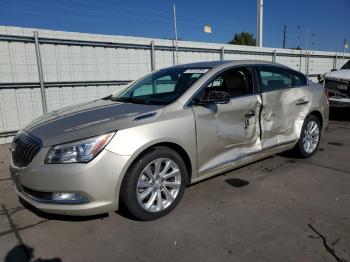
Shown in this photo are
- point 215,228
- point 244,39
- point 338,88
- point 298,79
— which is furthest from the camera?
point 244,39

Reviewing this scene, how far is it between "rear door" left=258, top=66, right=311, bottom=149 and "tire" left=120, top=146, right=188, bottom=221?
1488 millimetres

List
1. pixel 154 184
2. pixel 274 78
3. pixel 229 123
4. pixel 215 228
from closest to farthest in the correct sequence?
pixel 215 228
pixel 154 184
pixel 229 123
pixel 274 78

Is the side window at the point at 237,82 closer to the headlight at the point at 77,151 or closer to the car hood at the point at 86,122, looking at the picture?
the car hood at the point at 86,122

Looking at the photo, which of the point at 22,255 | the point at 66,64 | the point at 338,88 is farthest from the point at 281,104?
the point at 338,88

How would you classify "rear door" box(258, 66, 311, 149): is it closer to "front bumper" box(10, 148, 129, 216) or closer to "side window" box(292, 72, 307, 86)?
"side window" box(292, 72, 307, 86)

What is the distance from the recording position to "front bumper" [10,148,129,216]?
2.71 metres

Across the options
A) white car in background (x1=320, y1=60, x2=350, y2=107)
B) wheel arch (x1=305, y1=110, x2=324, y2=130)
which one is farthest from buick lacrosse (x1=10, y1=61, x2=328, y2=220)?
white car in background (x1=320, y1=60, x2=350, y2=107)

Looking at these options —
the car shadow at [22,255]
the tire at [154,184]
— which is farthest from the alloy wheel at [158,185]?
the car shadow at [22,255]

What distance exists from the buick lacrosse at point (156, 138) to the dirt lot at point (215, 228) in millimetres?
272

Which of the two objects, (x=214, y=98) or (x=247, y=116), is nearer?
(x=214, y=98)

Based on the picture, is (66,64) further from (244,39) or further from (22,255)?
(244,39)

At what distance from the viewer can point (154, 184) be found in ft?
10.4

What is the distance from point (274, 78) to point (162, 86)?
5.31 ft

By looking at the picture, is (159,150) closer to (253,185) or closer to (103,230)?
(103,230)
